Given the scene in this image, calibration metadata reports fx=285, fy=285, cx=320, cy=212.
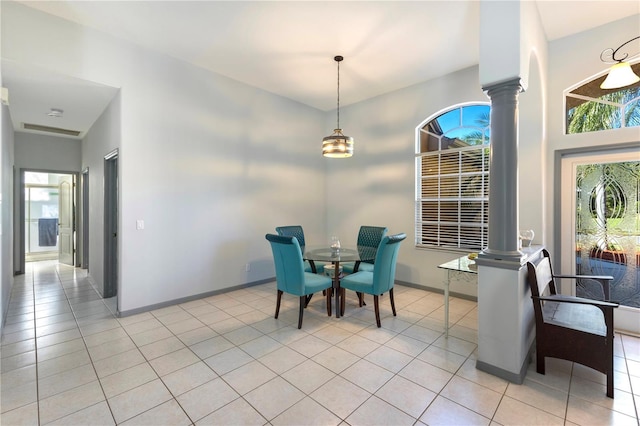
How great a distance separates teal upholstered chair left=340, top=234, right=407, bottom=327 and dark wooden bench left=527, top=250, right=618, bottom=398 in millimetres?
1276

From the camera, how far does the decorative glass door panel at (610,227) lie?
3021 mm

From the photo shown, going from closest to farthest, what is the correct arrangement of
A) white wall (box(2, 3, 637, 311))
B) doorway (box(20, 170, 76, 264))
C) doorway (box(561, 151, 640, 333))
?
doorway (box(561, 151, 640, 333)) → white wall (box(2, 3, 637, 311)) → doorway (box(20, 170, 76, 264))

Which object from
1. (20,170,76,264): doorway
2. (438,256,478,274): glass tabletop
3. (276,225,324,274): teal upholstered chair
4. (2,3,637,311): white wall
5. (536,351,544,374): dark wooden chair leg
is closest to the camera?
(536,351,544,374): dark wooden chair leg

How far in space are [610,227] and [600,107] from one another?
4.42ft

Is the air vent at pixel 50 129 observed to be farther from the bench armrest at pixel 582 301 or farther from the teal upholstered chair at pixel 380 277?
the bench armrest at pixel 582 301

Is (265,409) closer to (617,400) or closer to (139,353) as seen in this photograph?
(139,353)

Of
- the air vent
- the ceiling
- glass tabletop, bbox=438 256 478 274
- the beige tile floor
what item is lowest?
the beige tile floor

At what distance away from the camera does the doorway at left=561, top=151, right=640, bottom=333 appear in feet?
9.91

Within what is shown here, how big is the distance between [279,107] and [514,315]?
4.58 m

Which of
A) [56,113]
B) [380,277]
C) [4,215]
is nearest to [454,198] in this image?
[380,277]

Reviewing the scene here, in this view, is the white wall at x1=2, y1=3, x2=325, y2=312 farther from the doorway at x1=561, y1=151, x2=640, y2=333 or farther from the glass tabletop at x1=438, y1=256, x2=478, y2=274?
the doorway at x1=561, y1=151, x2=640, y2=333

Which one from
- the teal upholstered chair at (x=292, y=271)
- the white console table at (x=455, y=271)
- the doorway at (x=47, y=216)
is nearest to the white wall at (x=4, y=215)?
the teal upholstered chair at (x=292, y=271)

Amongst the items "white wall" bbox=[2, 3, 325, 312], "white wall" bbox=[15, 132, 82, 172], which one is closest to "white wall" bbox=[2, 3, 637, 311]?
"white wall" bbox=[2, 3, 325, 312]

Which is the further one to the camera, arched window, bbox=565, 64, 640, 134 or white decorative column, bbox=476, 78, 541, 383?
arched window, bbox=565, 64, 640, 134
